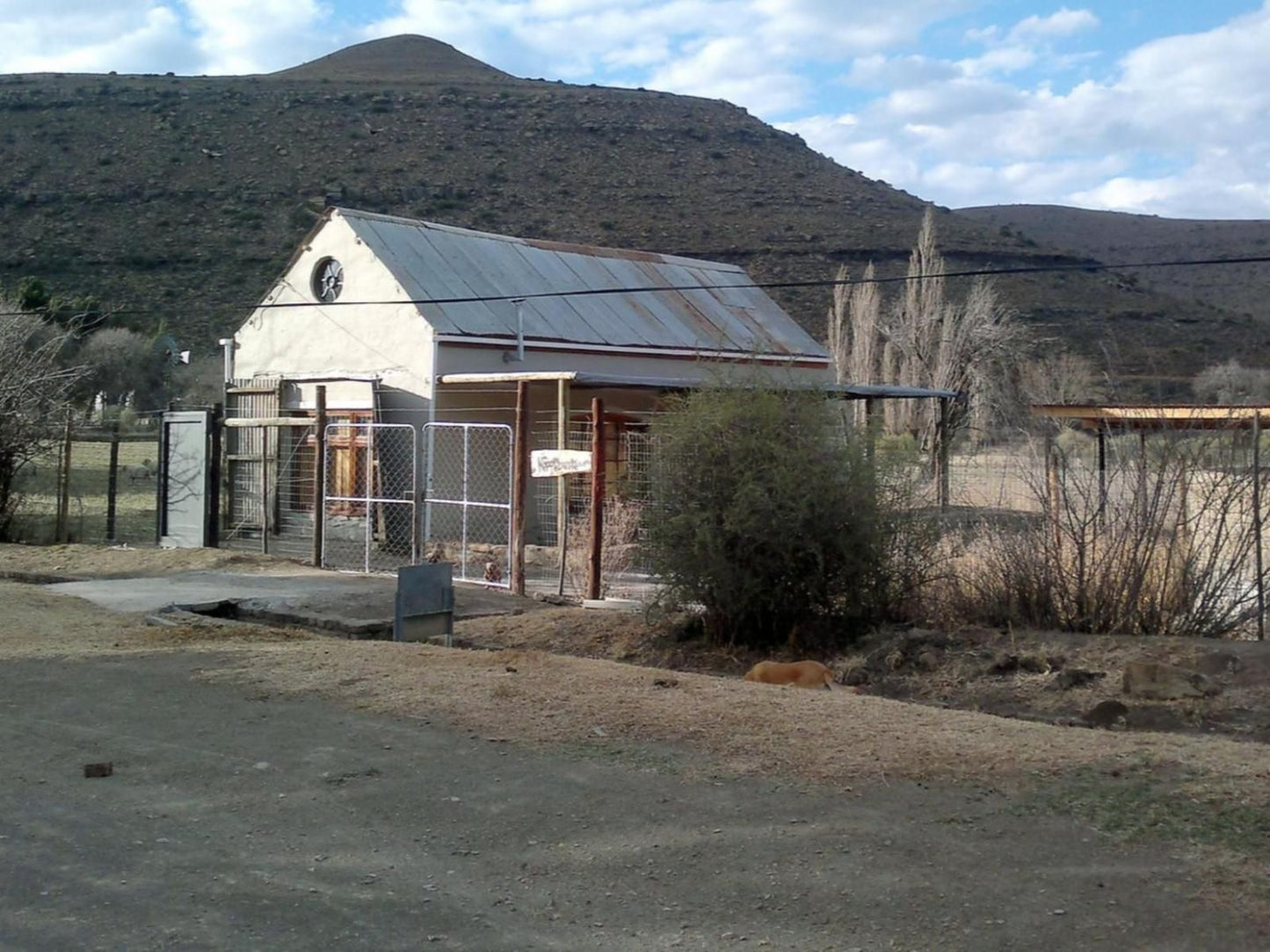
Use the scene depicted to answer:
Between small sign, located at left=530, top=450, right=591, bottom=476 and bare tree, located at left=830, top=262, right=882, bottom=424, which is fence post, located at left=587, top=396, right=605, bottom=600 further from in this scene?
bare tree, located at left=830, top=262, right=882, bottom=424

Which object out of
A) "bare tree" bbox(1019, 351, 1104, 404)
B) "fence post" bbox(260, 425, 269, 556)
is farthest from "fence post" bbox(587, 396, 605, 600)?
"bare tree" bbox(1019, 351, 1104, 404)

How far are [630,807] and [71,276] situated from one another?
43.2m

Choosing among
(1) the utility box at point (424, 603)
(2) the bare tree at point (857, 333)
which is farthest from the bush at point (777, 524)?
(2) the bare tree at point (857, 333)

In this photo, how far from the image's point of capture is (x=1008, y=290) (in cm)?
5038

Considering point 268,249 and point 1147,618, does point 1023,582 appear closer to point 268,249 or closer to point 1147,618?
point 1147,618

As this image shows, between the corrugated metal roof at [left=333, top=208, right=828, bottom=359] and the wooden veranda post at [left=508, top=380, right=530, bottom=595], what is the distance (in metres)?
5.90

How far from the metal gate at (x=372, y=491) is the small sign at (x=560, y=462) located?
14.4ft

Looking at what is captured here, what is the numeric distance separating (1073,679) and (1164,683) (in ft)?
1.98

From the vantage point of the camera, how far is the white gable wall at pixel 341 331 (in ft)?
68.5

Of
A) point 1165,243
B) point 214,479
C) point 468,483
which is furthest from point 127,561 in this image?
point 1165,243

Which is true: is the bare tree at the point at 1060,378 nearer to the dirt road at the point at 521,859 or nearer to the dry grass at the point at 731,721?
the dry grass at the point at 731,721

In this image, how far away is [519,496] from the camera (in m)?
15.0

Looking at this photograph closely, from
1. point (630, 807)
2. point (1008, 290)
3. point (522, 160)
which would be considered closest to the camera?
point (630, 807)

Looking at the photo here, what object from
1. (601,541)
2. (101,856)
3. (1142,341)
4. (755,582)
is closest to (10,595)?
(601,541)
